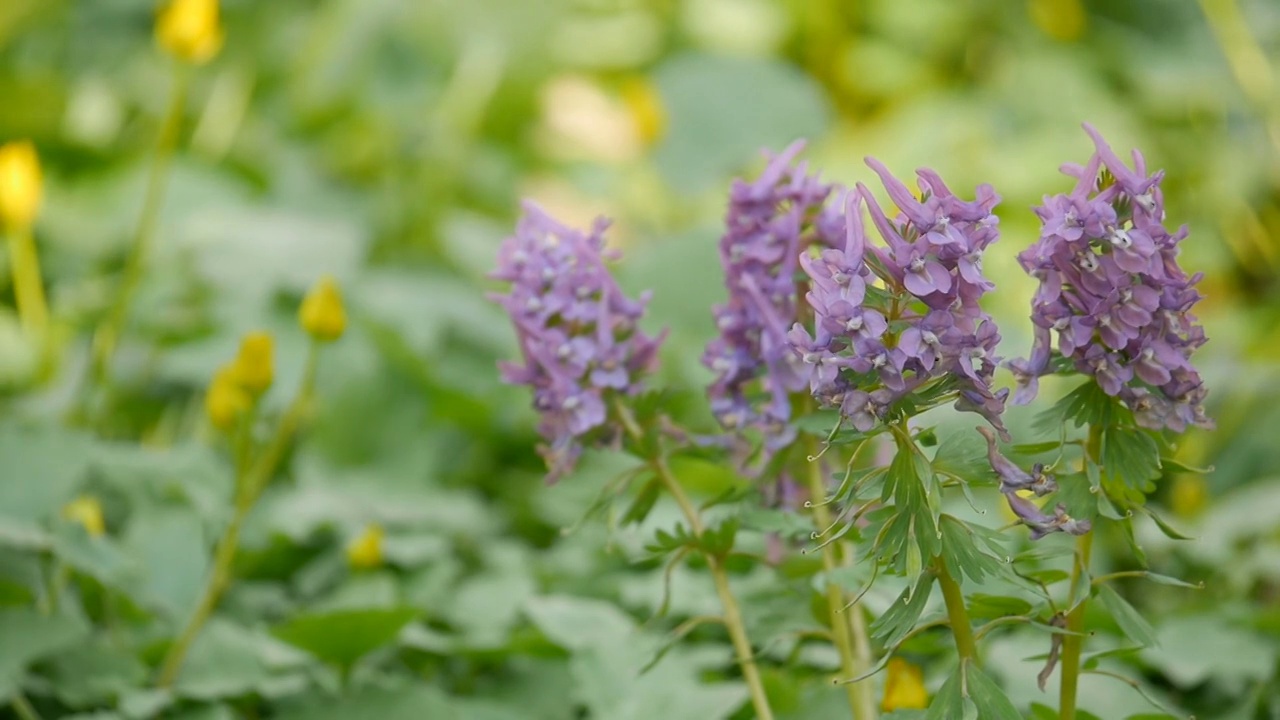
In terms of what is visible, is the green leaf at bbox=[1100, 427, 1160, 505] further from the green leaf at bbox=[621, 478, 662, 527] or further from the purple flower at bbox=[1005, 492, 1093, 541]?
the green leaf at bbox=[621, 478, 662, 527]

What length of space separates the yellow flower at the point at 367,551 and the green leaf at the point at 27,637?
0.21 m

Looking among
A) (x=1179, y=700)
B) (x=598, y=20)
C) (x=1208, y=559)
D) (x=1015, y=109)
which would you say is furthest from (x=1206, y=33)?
(x=1179, y=700)

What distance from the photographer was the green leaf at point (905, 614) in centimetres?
49

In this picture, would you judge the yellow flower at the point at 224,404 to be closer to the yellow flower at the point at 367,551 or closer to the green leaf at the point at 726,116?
the yellow flower at the point at 367,551

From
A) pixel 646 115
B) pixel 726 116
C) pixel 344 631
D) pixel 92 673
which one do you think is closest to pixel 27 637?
pixel 92 673

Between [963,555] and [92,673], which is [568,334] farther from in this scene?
[92,673]

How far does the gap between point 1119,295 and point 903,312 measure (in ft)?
0.29

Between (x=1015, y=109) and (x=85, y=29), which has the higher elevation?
(x=85, y=29)

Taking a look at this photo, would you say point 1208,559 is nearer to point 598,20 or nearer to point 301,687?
point 301,687

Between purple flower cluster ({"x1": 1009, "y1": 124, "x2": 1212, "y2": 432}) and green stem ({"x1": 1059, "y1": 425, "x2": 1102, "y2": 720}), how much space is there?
29 millimetres

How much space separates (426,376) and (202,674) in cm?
48

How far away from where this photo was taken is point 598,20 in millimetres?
2170

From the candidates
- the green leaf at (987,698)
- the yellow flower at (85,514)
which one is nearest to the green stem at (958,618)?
the green leaf at (987,698)

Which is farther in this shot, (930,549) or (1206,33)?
(1206,33)
